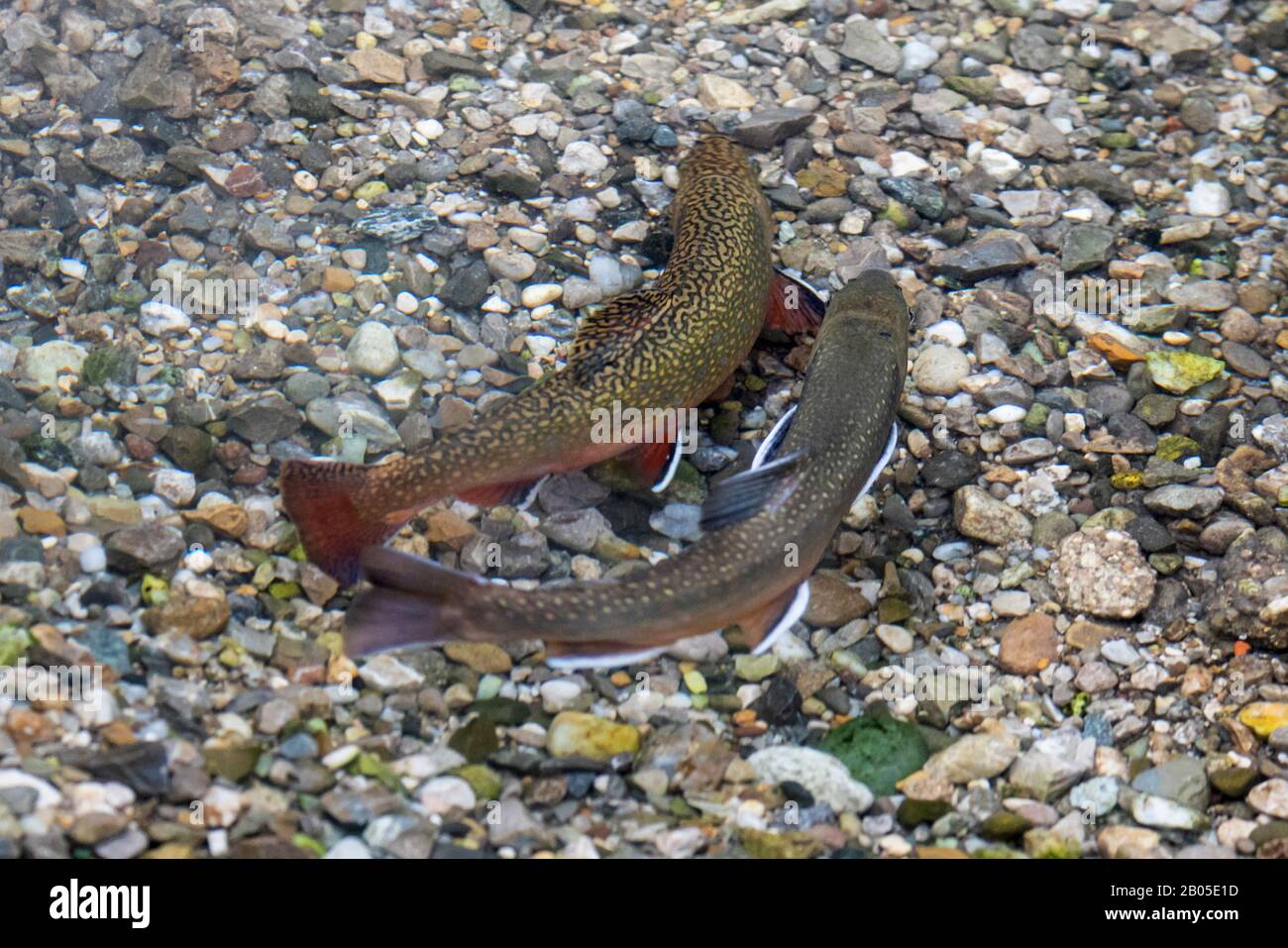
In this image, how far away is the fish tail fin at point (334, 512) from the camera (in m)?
5.44

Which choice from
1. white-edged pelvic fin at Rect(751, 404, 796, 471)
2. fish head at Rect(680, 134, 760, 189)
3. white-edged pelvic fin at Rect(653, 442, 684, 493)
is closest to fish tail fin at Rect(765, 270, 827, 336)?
fish head at Rect(680, 134, 760, 189)

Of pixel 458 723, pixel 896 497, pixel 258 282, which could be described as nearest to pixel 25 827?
pixel 458 723

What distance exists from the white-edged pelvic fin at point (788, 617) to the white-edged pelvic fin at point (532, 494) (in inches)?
49.6

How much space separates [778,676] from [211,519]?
8.37ft

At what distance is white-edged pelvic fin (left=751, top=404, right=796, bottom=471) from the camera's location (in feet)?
19.4

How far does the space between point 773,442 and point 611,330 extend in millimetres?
1016

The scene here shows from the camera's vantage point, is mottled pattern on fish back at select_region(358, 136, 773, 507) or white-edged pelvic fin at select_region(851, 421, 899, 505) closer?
mottled pattern on fish back at select_region(358, 136, 773, 507)

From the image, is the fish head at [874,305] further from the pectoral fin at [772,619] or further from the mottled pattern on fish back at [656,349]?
the pectoral fin at [772,619]

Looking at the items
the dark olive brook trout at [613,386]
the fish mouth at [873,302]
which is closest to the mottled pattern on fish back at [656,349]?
the dark olive brook trout at [613,386]

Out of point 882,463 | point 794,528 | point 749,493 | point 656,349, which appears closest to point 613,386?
point 656,349

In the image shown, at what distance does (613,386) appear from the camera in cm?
612

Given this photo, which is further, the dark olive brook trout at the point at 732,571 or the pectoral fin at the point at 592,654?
the pectoral fin at the point at 592,654

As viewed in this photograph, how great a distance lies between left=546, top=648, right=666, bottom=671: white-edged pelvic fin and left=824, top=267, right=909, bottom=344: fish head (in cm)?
231

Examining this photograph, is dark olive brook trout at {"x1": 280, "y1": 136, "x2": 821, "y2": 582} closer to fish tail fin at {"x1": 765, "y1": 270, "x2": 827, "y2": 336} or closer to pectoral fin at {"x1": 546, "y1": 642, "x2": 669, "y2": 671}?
fish tail fin at {"x1": 765, "y1": 270, "x2": 827, "y2": 336}
